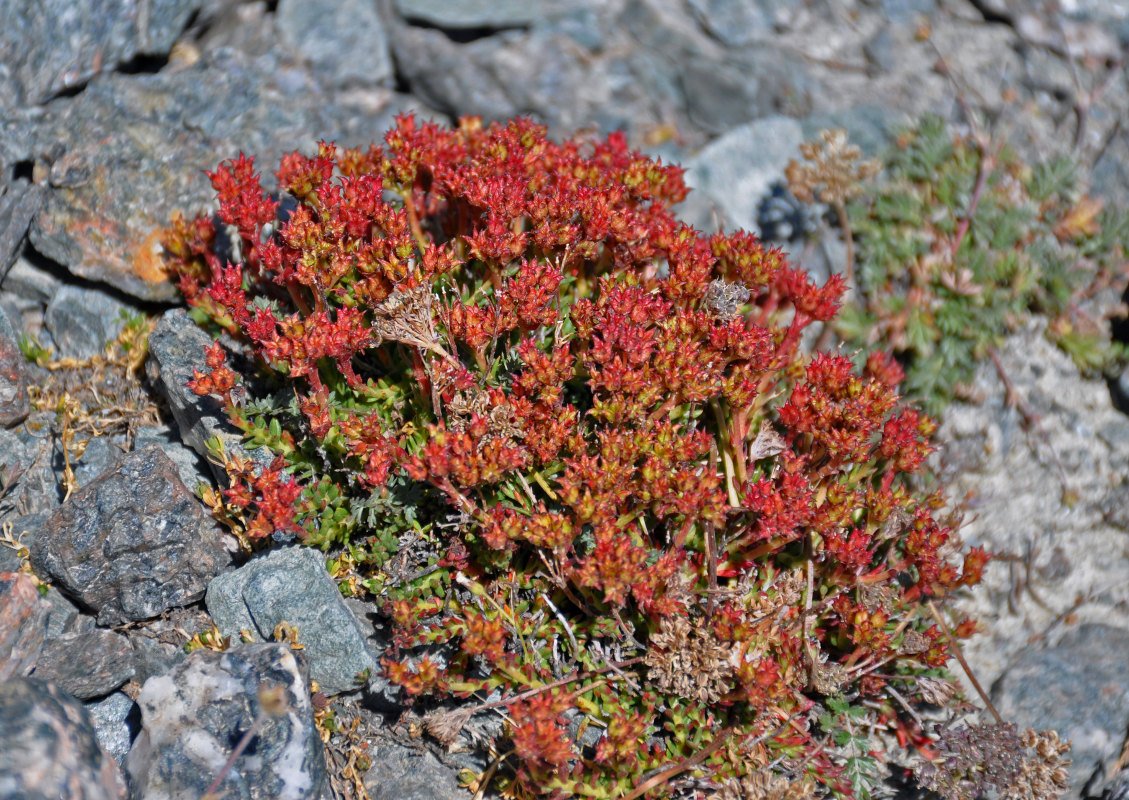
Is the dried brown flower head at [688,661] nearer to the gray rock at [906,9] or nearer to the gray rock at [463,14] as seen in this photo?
the gray rock at [463,14]

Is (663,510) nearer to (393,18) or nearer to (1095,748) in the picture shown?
(1095,748)

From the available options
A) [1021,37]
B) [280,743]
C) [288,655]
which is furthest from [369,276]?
[1021,37]

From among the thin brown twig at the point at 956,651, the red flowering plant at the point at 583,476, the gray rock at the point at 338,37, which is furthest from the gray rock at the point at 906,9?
the thin brown twig at the point at 956,651

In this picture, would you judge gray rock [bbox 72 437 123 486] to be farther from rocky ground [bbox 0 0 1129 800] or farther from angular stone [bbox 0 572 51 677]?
angular stone [bbox 0 572 51 677]

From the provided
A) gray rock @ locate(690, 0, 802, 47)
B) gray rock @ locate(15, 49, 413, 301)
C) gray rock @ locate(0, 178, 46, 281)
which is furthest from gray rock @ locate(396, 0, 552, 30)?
gray rock @ locate(0, 178, 46, 281)

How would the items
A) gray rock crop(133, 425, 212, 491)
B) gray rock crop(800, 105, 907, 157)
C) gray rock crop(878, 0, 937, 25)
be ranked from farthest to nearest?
gray rock crop(878, 0, 937, 25) → gray rock crop(800, 105, 907, 157) → gray rock crop(133, 425, 212, 491)

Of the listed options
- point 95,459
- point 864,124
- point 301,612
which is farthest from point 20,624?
point 864,124

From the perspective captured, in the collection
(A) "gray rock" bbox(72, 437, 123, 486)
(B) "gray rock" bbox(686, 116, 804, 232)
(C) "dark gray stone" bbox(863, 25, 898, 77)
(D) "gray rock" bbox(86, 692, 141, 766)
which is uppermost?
(C) "dark gray stone" bbox(863, 25, 898, 77)
